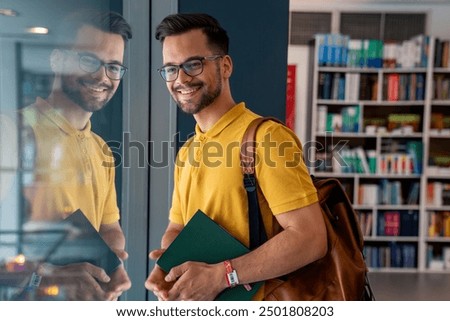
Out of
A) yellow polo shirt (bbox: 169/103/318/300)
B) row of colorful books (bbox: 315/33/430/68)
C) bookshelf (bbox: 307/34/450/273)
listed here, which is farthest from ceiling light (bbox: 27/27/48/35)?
bookshelf (bbox: 307/34/450/273)

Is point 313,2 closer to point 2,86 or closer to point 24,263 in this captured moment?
point 2,86

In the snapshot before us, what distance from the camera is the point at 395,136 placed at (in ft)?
14.4

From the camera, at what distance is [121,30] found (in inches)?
54.7

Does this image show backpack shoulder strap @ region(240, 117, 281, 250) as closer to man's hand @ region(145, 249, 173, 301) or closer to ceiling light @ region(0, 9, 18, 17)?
man's hand @ region(145, 249, 173, 301)

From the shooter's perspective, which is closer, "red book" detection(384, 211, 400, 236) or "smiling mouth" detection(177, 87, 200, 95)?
"smiling mouth" detection(177, 87, 200, 95)

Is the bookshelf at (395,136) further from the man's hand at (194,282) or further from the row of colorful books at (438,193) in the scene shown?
the man's hand at (194,282)

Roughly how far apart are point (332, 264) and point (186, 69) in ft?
2.24

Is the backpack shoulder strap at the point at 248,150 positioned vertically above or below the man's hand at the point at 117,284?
above

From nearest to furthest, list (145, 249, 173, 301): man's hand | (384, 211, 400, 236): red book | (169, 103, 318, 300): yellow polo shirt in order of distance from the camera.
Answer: (169, 103, 318, 300): yellow polo shirt → (145, 249, 173, 301): man's hand → (384, 211, 400, 236): red book

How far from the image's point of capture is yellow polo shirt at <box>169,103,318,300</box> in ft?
4.36

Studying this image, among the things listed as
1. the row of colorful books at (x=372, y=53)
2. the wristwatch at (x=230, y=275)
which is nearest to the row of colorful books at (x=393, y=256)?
the row of colorful books at (x=372, y=53)

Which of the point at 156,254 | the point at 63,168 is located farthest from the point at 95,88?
the point at 156,254

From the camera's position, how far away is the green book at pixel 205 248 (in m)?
1.37

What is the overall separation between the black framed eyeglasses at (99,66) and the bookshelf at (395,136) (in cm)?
292
